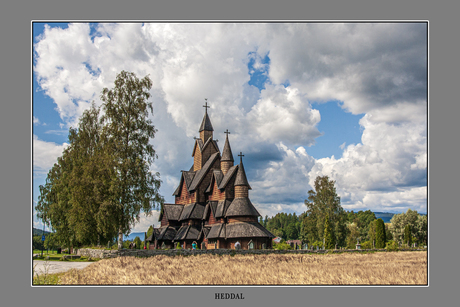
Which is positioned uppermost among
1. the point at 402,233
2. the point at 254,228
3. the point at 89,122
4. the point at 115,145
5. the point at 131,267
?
the point at 89,122

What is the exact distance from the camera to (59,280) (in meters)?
11.5

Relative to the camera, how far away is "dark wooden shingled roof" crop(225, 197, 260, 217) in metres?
36.0

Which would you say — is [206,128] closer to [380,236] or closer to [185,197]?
[185,197]

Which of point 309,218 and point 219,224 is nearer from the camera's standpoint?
point 219,224

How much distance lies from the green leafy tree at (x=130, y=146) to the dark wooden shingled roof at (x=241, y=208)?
1171cm

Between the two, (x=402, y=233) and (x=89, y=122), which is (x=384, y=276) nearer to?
(x=89, y=122)

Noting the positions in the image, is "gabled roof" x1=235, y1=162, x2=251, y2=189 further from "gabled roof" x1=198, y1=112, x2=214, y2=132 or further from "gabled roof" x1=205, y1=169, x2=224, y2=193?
"gabled roof" x1=198, y1=112, x2=214, y2=132

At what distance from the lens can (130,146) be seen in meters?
25.5

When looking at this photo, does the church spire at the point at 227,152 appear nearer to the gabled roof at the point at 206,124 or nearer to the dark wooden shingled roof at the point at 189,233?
the gabled roof at the point at 206,124

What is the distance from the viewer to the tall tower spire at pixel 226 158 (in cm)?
4113

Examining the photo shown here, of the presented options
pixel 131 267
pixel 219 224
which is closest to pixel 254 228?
pixel 219 224

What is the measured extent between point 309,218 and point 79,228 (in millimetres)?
32309

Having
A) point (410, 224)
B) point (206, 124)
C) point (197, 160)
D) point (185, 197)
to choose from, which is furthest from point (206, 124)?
point (410, 224)

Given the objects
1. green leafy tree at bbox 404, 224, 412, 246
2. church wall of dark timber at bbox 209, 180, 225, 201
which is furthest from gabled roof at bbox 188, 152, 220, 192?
green leafy tree at bbox 404, 224, 412, 246
